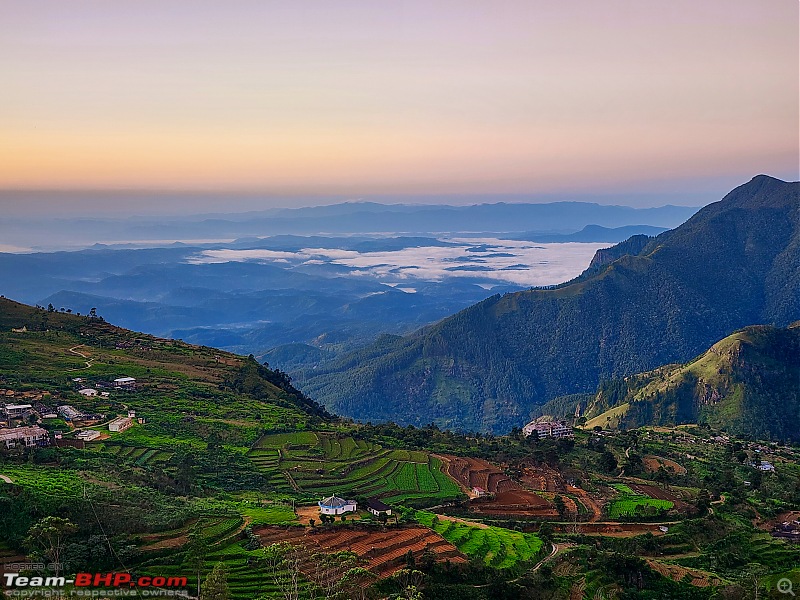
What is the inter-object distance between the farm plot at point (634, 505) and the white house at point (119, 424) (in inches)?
1427

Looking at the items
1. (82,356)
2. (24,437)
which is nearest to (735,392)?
(82,356)

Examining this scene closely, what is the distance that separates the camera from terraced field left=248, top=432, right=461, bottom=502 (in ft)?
171

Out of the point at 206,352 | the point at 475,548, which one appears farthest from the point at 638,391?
the point at 475,548

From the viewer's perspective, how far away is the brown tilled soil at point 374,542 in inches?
1345

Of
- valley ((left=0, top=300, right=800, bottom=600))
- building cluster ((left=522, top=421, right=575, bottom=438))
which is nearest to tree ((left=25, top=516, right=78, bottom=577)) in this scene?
valley ((left=0, top=300, right=800, bottom=600))

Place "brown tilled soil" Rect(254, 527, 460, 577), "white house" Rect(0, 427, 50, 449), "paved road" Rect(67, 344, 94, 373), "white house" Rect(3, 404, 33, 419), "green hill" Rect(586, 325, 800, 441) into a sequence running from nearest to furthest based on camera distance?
"brown tilled soil" Rect(254, 527, 460, 577) → "white house" Rect(0, 427, 50, 449) → "white house" Rect(3, 404, 33, 419) → "paved road" Rect(67, 344, 94, 373) → "green hill" Rect(586, 325, 800, 441)

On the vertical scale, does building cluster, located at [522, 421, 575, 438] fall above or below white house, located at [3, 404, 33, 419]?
below

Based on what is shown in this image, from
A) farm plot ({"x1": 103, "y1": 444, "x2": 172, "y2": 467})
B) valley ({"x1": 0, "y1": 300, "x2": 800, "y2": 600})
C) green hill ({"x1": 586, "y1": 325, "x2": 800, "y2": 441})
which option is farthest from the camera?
green hill ({"x1": 586, "y1": 325, "x2": 800, "y2": 441})

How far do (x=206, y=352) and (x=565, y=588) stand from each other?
66.5 m

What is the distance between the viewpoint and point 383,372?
189 metres

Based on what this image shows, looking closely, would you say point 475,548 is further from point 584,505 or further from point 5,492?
point 5,492

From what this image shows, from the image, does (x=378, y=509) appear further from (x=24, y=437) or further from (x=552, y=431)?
(x=552, y=431)
